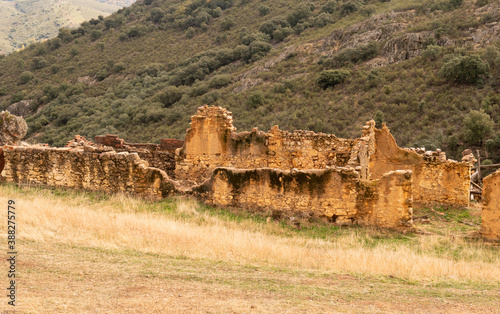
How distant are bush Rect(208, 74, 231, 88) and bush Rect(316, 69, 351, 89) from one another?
37.2 feet

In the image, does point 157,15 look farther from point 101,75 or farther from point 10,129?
point 10,129

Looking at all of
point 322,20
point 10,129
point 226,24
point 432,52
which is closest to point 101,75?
point 226,24

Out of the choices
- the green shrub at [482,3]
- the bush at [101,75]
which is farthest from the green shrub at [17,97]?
the green shrub at [482,3]

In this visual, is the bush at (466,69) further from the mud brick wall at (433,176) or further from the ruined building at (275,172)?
the mud brick wall at (433,176)

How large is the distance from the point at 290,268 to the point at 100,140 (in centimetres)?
1155

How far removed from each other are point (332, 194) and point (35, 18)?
530 feet

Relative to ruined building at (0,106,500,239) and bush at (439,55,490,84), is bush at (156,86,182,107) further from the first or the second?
ruined building at (0,106,500,239)

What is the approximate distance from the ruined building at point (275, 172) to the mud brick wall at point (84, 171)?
3cm

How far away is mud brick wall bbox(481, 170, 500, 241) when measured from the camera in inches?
359

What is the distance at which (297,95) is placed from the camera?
4062 centimetres

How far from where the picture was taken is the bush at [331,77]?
40.1 meters

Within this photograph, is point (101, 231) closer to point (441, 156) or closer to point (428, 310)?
point (428, 310)

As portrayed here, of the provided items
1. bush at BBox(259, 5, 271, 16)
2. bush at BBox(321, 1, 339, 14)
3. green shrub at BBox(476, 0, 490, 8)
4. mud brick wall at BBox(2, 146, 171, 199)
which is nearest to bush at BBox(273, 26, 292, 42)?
bush at BBox(321, 1, 339, 14)

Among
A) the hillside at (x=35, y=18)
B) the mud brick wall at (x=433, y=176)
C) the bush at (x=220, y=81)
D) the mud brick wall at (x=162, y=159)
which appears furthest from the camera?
the hillside at (x=35, y=18)
